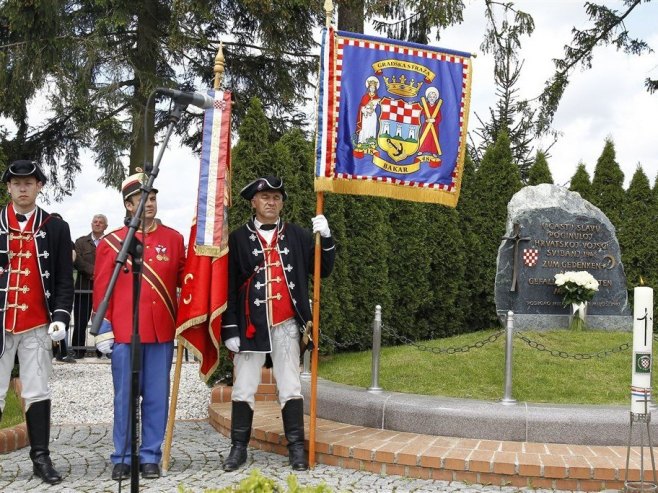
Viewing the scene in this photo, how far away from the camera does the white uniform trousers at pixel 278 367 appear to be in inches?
221

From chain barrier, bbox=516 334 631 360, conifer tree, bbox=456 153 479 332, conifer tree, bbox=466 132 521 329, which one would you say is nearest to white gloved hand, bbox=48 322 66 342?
chain barrier, bbox=516 334 631 360

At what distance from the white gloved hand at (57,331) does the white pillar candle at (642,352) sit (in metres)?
3.84

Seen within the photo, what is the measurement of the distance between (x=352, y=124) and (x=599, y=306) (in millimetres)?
5259

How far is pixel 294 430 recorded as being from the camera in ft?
18.5

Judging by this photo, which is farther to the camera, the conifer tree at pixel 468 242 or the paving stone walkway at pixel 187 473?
the conifer tree at pixel 468 242

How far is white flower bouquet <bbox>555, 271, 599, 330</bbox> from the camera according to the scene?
9.29 meters

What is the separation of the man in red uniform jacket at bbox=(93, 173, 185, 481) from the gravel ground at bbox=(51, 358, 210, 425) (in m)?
2.25

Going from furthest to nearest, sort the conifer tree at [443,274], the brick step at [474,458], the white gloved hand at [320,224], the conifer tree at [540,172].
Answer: the conifer tree at [540,172] → the conifer tree at [443,274] → the white gloved hand at [320,224] → the brick step at [474,458]

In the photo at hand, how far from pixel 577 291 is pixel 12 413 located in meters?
6.44

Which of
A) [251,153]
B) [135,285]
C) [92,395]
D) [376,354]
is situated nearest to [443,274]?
[251,153]

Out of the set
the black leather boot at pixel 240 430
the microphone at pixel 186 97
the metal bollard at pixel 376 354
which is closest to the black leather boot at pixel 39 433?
the black leather boot at pixel 240 430

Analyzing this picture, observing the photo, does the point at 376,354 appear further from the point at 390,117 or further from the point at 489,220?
the point at 489,220

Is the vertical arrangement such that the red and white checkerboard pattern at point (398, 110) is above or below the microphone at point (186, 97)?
above

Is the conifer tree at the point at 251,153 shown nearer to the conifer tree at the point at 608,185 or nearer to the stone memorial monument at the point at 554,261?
the stone memorial monument at the point at 554,261
